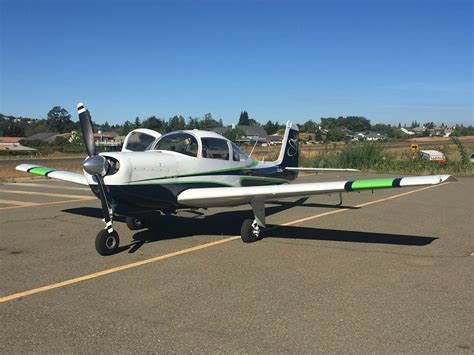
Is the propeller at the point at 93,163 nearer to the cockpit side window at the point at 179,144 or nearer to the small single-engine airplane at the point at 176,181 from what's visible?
the small single-engine airplane at the point at 176,181

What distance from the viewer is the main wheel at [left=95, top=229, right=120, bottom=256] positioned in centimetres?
675

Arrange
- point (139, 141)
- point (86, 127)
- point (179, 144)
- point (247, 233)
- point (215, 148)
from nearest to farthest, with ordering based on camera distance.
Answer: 1. point (86, 127)
2. point (247, 233)
3. point (179, 144)
4. point (215, 148)
5. point (139, 141)

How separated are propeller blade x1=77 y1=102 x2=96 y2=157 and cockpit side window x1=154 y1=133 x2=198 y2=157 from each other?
1281 millimetres

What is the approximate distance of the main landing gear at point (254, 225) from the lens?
789 cm

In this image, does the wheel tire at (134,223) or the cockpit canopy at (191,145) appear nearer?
the cockpit canopy at (191,145)

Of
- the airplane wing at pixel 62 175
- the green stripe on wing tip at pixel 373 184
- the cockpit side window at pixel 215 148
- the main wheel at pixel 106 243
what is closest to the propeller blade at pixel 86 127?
the main wheel at pixel 106 243

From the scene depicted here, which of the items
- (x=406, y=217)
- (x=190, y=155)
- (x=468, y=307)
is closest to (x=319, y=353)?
(x=468, y=307)

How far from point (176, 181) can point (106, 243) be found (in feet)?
5.27

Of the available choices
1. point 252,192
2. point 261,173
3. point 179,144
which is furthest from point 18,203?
point 252,192

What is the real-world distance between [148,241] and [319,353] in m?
4.83

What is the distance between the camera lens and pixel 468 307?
184 inches

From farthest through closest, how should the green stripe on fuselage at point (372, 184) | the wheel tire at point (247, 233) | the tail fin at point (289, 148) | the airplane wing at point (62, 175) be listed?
the tail fin at point (289, 148)
the airplane wing at point (62, 175)
the wheel tire at point (247, 233)
the green stripe on fuselage at point (372, 184)

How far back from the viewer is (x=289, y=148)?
12445mm

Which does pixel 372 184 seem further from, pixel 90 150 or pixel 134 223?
pixel 134 223
